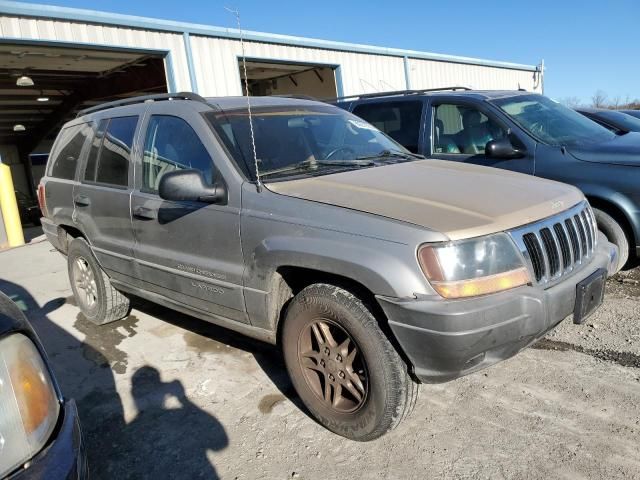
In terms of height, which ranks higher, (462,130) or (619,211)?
(462,130)

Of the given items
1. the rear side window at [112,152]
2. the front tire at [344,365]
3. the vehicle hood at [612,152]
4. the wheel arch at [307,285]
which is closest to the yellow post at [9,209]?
the rear side window at [112,152]

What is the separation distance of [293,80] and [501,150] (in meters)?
13.7

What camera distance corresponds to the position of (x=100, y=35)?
931 centimetres

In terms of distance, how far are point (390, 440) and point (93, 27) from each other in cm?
931

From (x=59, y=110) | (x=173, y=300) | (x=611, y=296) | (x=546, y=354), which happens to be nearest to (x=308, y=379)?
(x=173, y=300)

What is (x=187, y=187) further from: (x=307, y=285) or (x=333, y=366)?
(x=333, y=366)

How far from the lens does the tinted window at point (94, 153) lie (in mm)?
4199

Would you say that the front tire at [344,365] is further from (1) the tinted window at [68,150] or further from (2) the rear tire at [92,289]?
(1) the tinted window at [68,150]

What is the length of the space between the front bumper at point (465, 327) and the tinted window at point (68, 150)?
3.42 metres

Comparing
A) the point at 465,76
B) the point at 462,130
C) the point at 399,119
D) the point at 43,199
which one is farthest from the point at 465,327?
the point at 465,76

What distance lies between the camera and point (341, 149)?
357 cm

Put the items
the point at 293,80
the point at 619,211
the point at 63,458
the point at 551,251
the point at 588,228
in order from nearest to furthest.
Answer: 1. the point at 63,458
2. the point at 551,251
3. the point at 588,228
4. the point at 619,211
5. the point at 293,80

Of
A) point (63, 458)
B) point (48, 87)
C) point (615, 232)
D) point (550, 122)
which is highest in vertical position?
point (48, 87)

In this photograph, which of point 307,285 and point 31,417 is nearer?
point 31,417
